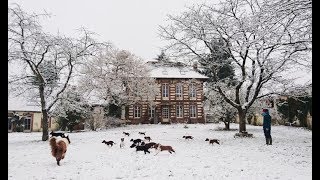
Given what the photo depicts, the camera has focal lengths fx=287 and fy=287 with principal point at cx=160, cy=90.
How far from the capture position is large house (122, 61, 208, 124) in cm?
4000

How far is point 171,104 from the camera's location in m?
40.9

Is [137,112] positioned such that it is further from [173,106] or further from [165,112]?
[173,106]

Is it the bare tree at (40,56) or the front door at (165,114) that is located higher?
the bare tree at (40,56)

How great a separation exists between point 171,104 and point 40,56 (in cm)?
2543

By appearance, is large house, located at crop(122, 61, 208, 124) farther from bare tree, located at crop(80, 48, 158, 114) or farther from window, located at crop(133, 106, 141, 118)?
bare tree, located at crop(80, 48, 158, 114)

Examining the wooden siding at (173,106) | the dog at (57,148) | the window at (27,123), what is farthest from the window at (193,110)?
the dog at (57,148)

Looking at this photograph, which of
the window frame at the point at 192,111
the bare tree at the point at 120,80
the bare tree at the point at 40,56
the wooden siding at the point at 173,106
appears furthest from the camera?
the window frame at the point at 192,111

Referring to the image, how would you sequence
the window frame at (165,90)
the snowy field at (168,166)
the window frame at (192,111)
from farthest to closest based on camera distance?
the window frame at (192,111) < the window frame at (165,90) < the snowy field at (168,166)

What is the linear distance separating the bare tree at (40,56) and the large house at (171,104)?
20.7m

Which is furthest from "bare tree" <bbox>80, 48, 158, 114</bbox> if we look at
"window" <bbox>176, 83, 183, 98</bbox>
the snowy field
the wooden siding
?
the snowy field

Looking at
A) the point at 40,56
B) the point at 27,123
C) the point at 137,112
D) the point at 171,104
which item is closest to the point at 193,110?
the point at 171,104

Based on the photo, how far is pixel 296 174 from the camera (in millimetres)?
8320

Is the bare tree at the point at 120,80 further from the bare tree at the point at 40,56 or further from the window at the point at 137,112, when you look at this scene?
the bare tree at the point at 40,56

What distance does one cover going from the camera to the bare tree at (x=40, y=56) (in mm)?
16016
